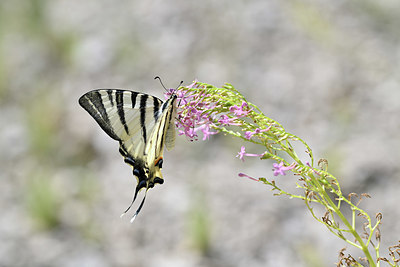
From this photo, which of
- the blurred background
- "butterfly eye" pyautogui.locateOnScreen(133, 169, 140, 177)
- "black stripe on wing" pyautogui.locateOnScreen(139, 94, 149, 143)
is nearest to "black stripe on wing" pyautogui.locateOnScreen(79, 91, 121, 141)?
"black stripe on wing" pyautogui.locateOnScreen(139, 94, 149, 143)

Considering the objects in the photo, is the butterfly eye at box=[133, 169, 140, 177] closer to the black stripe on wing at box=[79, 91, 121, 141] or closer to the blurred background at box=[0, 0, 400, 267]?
the black stripe on wing at box=[79, 91, 121, 141]

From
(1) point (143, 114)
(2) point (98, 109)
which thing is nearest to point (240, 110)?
(1) point (143, 114)

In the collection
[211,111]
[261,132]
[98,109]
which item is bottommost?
[261,132]

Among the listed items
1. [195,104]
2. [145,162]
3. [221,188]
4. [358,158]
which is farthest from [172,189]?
[195,104]

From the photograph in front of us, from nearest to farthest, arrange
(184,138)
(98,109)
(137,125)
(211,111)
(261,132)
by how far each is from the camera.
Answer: (261,132)
(211,111)
(98,109)
(137,125)
(184,138)

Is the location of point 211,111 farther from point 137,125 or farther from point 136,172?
point 136,172

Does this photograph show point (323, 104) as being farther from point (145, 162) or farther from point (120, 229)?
point (145, 162)
